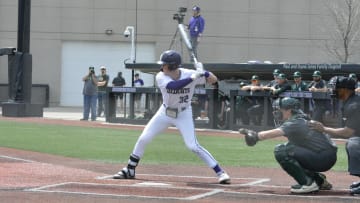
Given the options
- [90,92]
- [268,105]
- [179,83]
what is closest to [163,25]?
[90,92]

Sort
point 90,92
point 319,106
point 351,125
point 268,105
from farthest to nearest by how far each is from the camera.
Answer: point 90,92 < point 268,105 < point 319,106 < point 351,125

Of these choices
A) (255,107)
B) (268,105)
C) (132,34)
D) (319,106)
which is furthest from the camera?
(132,34)

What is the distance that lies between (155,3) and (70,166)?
28020 mm

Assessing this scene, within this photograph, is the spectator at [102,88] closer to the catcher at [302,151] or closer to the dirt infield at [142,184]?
the dirt infield at [142,184]

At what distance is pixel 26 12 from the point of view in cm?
2519

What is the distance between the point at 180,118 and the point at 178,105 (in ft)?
0.61

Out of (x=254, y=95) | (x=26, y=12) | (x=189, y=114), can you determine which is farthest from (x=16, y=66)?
(x=189, y=114)

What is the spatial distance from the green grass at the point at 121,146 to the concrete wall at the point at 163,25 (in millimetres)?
18802

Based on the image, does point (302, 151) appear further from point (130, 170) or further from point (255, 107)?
point (255, 107)

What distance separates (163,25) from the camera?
1521 inches

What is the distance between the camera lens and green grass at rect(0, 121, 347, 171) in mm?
12852

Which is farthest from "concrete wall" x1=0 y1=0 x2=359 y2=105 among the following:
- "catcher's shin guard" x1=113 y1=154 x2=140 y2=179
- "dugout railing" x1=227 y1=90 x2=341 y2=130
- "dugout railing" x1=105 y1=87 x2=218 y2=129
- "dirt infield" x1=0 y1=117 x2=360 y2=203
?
"catcher's shin guard" x1=113 y1=154 x2=140 y2=179

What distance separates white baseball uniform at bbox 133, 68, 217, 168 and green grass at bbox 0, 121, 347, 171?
2677 mm

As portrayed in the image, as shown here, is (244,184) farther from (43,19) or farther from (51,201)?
(43,19)
